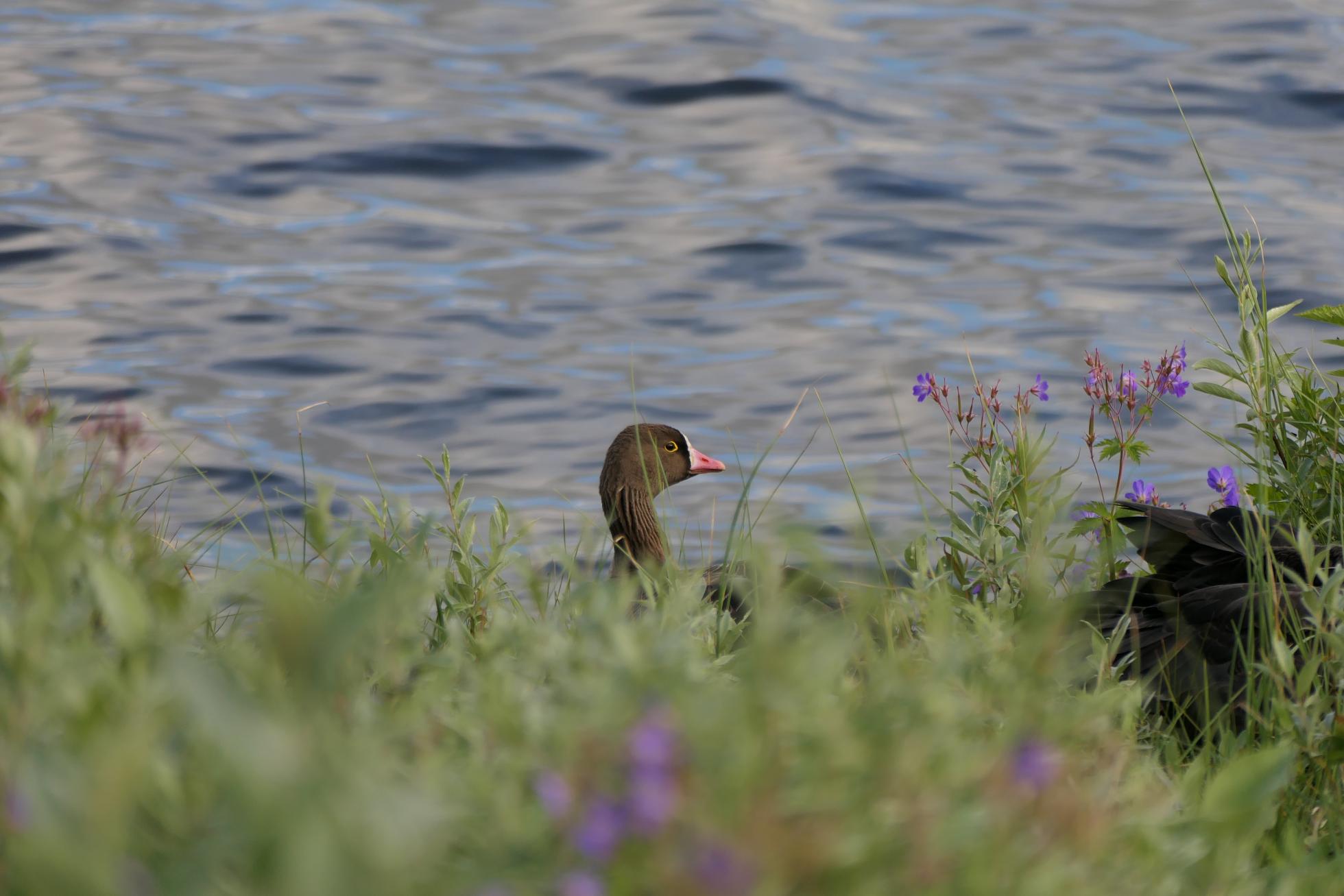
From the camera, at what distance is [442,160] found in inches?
656

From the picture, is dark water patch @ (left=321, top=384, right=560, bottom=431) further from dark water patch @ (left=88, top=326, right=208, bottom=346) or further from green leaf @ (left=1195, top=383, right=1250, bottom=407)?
green leaf @ (left=1195, top=383, right=1250, bottom=407)

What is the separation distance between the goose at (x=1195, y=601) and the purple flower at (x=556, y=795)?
223 cm

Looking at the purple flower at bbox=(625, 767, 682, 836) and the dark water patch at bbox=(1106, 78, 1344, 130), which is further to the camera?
the dark water patch at bbox=(1106, 78, 1344, 130)

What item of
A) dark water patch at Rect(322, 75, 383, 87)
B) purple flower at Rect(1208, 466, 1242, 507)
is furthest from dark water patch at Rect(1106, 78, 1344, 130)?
purple flower at Rect(1208, 466, 1242, 507)

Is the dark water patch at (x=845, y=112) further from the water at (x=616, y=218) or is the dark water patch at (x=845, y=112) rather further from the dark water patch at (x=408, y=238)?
the dark water patch at (x=408, y=238)

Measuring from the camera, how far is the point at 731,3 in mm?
22500

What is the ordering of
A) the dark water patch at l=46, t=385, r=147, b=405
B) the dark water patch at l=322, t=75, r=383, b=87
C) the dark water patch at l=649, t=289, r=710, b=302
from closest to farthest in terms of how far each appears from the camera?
the dark water patch at l=46, t=385, r=147, b=405 → the dark water patch at l=649, t=289, r=710, b=302 → the dark water patch at l=322, t=75, r=383, b=87

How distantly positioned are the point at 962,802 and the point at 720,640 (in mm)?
1510

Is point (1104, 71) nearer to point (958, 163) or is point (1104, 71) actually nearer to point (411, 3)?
point (958, 163)

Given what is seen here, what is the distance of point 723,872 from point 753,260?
13070 millimetres

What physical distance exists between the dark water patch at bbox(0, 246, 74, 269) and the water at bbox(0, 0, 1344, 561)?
0.17 ft

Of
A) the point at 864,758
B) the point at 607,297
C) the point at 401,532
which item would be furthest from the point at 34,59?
the point at 864,758

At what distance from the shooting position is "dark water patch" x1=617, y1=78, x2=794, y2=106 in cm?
1833

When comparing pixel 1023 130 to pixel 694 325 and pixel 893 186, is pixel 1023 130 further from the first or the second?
pixel 694 325
